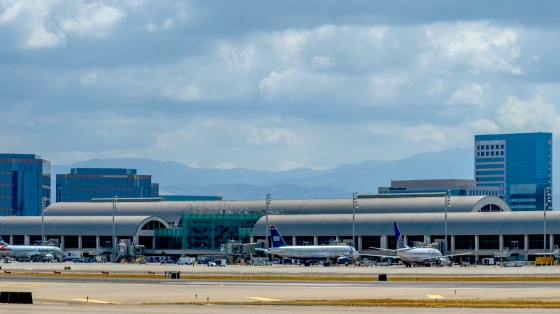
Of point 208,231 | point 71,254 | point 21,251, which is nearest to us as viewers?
point 21,251

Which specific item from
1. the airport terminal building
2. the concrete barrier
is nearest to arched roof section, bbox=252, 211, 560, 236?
the airport terminal building

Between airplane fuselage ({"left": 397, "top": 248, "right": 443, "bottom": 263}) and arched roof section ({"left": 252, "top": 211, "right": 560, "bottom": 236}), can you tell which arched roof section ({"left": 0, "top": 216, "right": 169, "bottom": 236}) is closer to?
arched roof section ({"left": 252, "top": 211, "right": 560, "bottom": 236})

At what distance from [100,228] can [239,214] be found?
31.0 metres

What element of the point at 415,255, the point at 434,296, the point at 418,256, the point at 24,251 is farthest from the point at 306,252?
the point at 434,296

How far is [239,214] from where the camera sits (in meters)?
188

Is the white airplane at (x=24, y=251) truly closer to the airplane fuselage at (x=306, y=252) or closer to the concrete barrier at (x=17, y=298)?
the airplane fuselage at (x=306, y=252)

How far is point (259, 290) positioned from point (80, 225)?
407 feet

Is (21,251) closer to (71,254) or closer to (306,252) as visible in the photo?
(71,254)

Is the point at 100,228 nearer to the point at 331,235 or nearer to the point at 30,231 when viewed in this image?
the point at 30,231

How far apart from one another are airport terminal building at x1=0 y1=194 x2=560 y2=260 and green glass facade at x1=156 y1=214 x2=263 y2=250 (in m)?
0.22

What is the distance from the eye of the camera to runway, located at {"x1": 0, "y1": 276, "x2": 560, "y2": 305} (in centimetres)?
6500

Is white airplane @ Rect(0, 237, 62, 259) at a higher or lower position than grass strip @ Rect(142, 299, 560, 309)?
lower

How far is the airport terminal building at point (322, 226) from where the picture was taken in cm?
15975

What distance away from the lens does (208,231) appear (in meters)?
187
